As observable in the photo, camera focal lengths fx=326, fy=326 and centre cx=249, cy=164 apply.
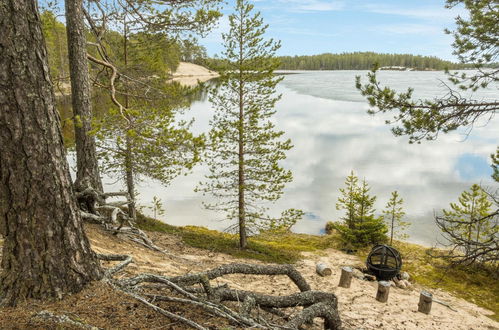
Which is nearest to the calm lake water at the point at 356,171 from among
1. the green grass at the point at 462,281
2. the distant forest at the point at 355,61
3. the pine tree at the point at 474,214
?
the pine tree at the point at 474,214

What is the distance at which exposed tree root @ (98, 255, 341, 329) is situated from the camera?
9.43ft

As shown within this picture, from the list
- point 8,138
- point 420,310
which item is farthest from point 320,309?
point 420,310

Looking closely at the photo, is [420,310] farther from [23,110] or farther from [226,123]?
[23,110]

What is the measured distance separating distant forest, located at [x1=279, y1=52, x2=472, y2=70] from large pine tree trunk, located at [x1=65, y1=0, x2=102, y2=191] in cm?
12517

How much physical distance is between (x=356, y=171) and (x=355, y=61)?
4956 inches

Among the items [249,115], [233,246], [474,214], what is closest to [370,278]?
[233,246]

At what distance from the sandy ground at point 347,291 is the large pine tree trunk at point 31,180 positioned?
275cm

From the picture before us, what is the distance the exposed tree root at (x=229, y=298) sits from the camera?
2873 millimetres

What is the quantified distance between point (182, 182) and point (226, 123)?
14.4 metres

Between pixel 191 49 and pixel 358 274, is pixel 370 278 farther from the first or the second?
pixel 191 49

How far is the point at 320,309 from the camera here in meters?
3.42

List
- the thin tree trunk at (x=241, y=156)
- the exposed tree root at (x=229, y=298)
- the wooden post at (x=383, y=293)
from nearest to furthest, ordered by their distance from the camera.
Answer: the exposed tree root at (x=229, y=298), the wooden post at (x=383, y=293), the thin tree trunk at (x=241, y=156)

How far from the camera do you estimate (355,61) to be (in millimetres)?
141125

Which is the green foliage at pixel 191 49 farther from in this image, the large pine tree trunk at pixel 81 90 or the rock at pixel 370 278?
the rock at pixel 370 278
